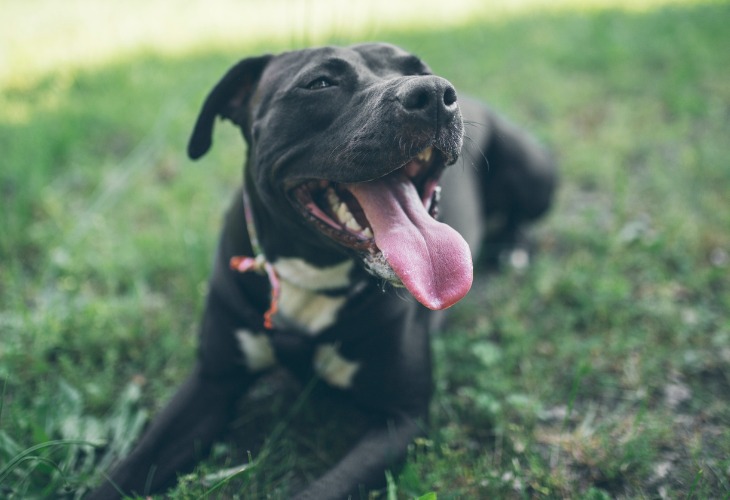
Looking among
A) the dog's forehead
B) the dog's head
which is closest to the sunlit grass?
the dog's forehead

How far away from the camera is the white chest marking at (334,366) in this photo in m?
2.48

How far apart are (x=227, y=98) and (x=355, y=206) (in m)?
0.76

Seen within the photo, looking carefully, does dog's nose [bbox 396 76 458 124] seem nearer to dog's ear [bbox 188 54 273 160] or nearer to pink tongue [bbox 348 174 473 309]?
pink tongue [bbox 348 174 473 309]

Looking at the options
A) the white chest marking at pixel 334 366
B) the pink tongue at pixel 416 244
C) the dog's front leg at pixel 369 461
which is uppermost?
the pink tongue at pixel 416 244

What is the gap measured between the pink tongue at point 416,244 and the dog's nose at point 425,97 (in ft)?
1.23

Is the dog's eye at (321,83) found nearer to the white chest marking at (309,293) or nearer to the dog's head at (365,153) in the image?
the dog's head at (365,153)

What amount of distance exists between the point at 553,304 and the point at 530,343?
372mm

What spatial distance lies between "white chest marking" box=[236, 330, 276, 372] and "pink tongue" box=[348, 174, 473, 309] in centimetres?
69

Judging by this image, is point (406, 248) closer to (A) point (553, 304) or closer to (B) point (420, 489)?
(B) point (420, 489)

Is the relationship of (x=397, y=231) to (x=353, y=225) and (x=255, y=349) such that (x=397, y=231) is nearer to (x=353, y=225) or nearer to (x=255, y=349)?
(x=353, y=225)

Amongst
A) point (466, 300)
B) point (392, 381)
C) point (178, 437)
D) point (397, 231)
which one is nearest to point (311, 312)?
point (392, 381)

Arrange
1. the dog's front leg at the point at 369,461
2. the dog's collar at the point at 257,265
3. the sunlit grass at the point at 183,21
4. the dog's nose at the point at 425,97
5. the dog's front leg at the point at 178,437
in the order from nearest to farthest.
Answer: the dog's nose at the point at 425,97 < the dog's front leg at the point at 369,461 < the dog's front leg at the point at 178,437 < the dog's collar at the point at 257,265 < the sunlit grass at the point at 183,21

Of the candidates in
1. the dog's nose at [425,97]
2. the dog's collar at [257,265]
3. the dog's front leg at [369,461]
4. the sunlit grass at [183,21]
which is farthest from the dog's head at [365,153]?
the sunlit grass at [183,21]

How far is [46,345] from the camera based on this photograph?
9.20 ft
